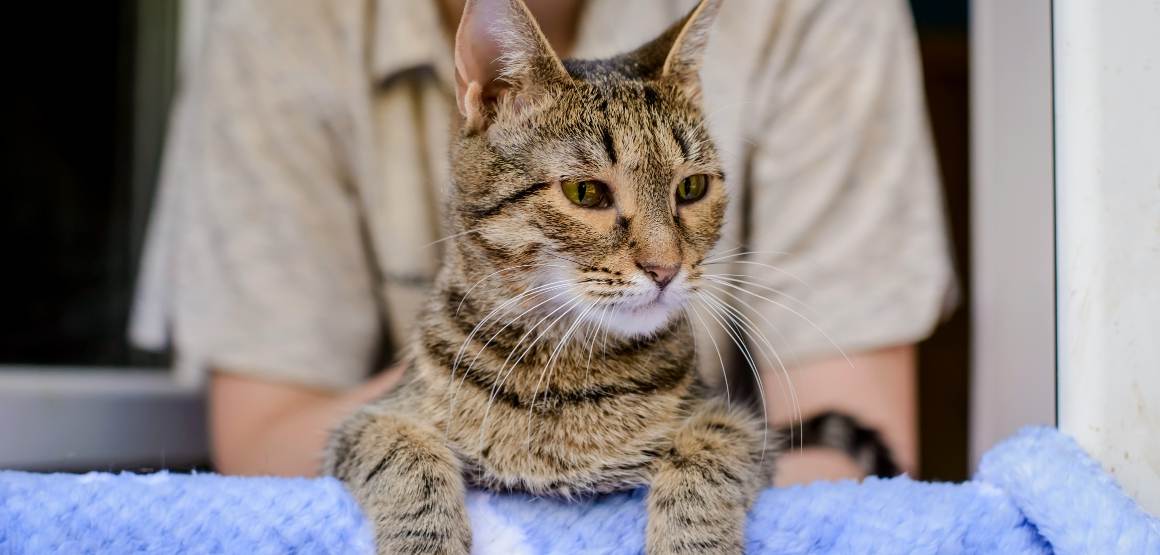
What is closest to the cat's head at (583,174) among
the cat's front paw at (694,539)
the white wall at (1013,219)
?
the cat's front paw at (694,539)

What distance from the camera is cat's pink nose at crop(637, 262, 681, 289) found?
69 centimetres

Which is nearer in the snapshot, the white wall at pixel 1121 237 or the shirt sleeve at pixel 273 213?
the white wall at pixel 1121 237

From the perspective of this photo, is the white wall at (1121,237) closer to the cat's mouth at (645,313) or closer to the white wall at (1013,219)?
the white wall at (1013,219)

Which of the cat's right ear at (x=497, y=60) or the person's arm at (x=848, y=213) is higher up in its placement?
the cat's right ear at (x=497, y=60)

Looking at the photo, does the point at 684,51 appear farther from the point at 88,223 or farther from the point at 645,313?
the point at 88,223


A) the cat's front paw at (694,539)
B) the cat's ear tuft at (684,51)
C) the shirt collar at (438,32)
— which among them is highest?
the shirt collar at (438,32)

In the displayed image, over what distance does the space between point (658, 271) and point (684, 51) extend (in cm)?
23

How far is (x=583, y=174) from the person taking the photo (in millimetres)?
724

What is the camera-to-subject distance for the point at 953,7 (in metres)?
2.14

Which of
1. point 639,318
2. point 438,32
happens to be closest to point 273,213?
point 438,32

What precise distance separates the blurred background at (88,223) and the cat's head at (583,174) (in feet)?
2.79

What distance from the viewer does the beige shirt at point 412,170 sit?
1.27 m

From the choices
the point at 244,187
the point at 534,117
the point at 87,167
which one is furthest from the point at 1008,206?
the point at 87,167

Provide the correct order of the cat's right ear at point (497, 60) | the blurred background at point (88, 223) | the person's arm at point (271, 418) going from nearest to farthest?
the cat's right ear at point (497, 60) < the person's arm at point (271, 418) < the blurred background at point (88, 223)
